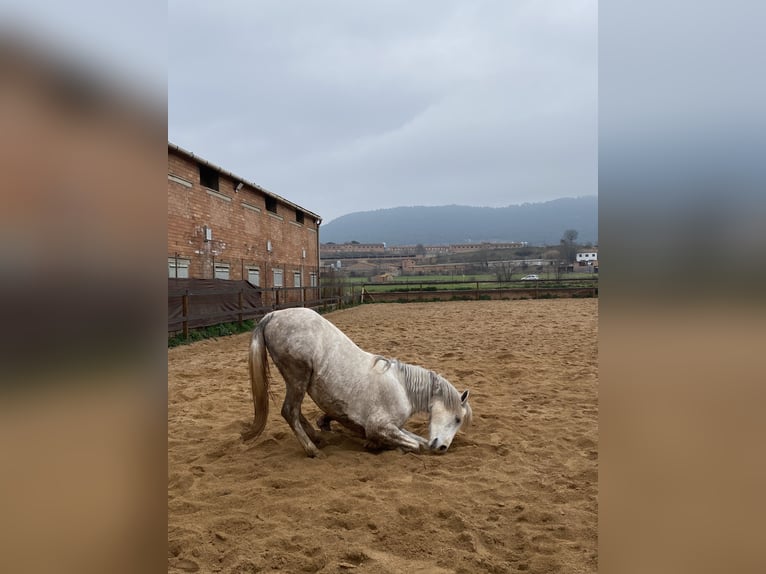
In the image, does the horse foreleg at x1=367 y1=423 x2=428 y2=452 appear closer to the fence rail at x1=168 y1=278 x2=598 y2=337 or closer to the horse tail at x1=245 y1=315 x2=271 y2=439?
the horse tail at x1=245 y1=315 x2=271 y2=439

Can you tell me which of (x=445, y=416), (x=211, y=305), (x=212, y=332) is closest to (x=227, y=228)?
(x=211, y=305)

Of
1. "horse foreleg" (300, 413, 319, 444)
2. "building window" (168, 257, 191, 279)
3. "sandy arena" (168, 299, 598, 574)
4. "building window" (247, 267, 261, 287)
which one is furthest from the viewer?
"building window" (247, 267, 261, 287)

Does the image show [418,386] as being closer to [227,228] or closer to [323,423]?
[323,423]

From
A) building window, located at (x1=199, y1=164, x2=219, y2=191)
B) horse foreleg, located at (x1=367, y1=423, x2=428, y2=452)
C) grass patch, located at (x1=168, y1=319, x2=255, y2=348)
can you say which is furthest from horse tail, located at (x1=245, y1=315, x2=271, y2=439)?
building window, located at (x1=199, y1=164, x2=219, y2=191)

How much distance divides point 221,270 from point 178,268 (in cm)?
204

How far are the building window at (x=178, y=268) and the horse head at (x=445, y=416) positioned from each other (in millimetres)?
7964

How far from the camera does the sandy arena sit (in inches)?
85.5

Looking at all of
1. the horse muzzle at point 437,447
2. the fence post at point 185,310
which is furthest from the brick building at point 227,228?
the horse muzzle at point 437,447

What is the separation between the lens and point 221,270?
40.4ft

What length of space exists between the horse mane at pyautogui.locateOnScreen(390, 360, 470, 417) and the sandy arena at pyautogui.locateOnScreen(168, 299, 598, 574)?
362 mm
